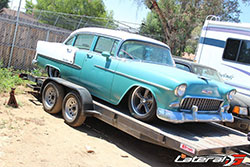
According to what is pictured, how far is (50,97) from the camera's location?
21.5ft

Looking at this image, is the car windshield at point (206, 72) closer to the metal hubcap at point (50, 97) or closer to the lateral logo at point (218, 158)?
the lateral logo at point (218, 158)

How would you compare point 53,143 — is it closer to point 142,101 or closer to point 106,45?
point 142,101

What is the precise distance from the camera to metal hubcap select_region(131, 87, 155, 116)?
4.91m

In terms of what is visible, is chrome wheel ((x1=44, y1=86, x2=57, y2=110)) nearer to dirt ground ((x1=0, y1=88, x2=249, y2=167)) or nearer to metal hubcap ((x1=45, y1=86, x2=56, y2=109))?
metal hubcap ((x1=45, y1=86, x2=56, y2=109))

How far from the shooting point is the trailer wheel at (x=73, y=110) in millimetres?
5551

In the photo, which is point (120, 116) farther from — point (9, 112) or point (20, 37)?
point (20, 37)

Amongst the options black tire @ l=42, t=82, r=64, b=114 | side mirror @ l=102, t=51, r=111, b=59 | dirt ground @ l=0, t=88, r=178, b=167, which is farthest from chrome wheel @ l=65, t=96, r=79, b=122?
side mirror @ l=102, t=51, r=111, b=59

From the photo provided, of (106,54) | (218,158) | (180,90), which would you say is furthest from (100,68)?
(218,158)

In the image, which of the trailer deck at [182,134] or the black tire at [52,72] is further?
the black tire at [52,72]

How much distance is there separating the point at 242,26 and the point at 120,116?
568cm

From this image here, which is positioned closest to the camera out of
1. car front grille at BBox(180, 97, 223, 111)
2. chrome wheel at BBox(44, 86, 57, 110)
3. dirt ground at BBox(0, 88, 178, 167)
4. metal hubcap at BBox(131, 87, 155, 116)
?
dirt ground at BBox(0, 88, 178, 167)

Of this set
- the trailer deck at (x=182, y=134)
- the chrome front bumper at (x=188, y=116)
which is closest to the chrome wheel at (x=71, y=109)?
the trailer deck at (x=182, y=134)

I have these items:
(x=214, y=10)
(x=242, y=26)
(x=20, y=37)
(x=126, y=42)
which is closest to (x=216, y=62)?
(x=242, y=26)

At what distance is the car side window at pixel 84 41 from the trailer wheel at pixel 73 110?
1.28 metres
